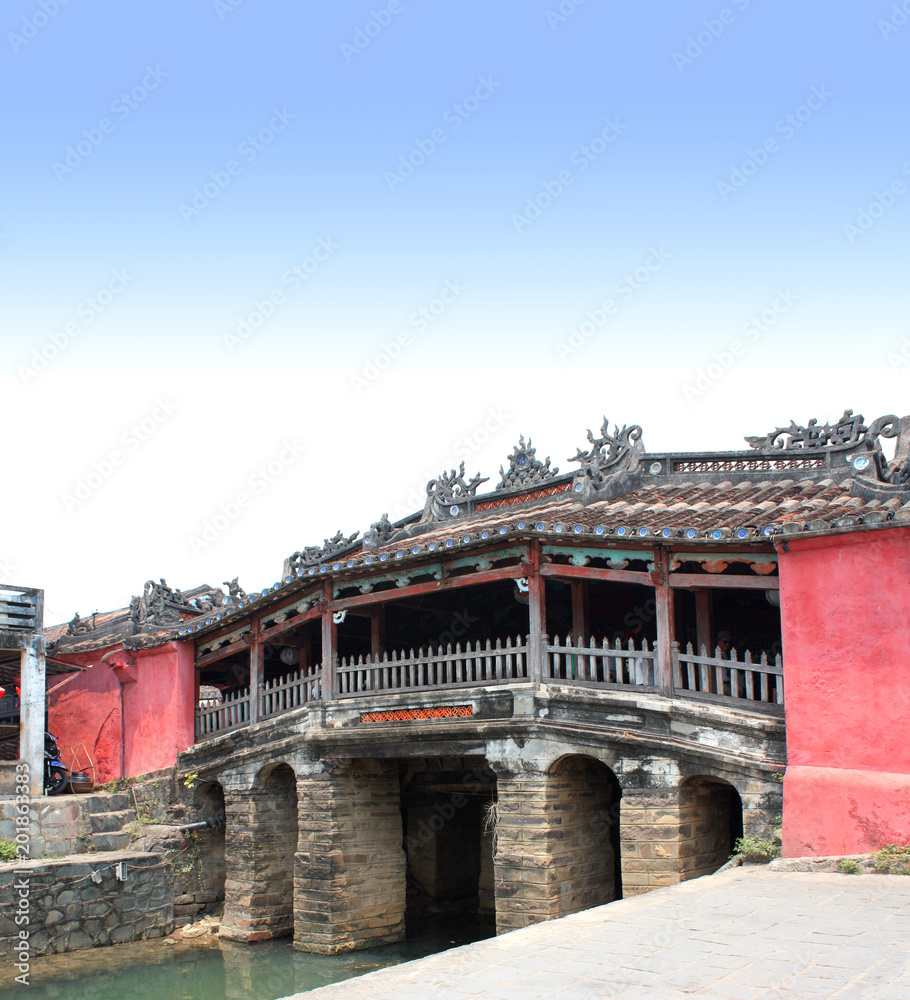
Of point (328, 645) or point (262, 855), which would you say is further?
point (262, 855)

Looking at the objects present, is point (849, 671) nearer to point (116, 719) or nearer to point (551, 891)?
point (551, 891)

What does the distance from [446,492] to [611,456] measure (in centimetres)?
395

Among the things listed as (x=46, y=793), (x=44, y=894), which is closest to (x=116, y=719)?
(x=46, y=793)

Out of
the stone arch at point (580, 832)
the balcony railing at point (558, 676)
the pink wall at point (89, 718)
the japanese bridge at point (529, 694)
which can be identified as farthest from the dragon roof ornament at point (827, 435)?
the pink wall at point (89, 718)

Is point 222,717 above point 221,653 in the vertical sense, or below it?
below

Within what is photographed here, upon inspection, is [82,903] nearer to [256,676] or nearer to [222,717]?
[222,717]

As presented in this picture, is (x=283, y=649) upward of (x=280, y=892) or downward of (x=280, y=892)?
upward

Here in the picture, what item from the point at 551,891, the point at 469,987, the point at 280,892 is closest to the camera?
the point at 469,987

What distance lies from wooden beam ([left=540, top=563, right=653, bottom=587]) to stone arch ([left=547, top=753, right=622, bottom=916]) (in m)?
2.16

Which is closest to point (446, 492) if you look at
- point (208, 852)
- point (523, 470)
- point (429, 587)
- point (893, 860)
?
point (523, 470)

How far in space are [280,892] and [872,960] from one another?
1164 cm

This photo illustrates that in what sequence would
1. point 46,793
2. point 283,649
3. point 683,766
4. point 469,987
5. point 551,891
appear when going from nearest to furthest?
point 469,987 < point 683,766 < point 551,891 < point 46,793 < point 283,649

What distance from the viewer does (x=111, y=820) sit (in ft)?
55.0

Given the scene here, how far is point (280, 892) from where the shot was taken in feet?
53.0
